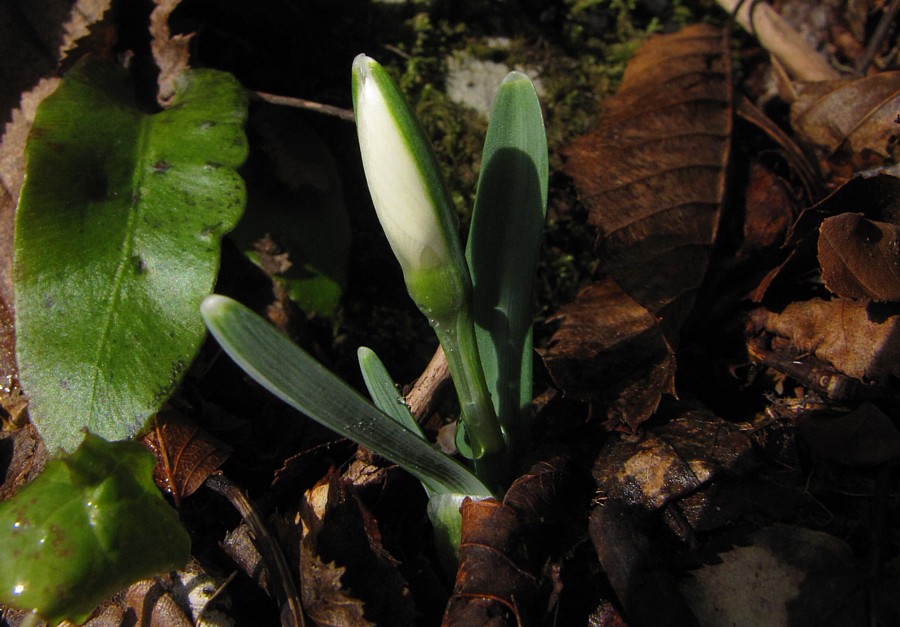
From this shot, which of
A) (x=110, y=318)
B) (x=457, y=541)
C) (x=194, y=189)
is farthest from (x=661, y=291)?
(x=110, y=318)

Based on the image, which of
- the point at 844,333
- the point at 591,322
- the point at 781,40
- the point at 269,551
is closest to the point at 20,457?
the point at 269,551

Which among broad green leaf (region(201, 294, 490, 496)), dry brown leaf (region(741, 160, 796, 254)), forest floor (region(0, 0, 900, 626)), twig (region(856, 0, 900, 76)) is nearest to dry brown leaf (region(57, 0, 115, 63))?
forest floor (region(0, 0, 900, 626))

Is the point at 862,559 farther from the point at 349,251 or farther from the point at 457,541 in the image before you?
the point at 349,251

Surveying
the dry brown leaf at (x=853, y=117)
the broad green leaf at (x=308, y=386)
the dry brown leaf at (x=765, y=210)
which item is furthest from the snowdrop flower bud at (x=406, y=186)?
the dry brown leaf at (x=853, y=117)

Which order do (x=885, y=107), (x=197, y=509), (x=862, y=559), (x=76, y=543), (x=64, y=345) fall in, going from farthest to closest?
(x=885, y=107) → (x=197, y=509) → (x=64, y=345) → (x=862, y=559) → (x=76, y=543)

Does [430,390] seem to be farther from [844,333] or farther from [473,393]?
[844,333]
